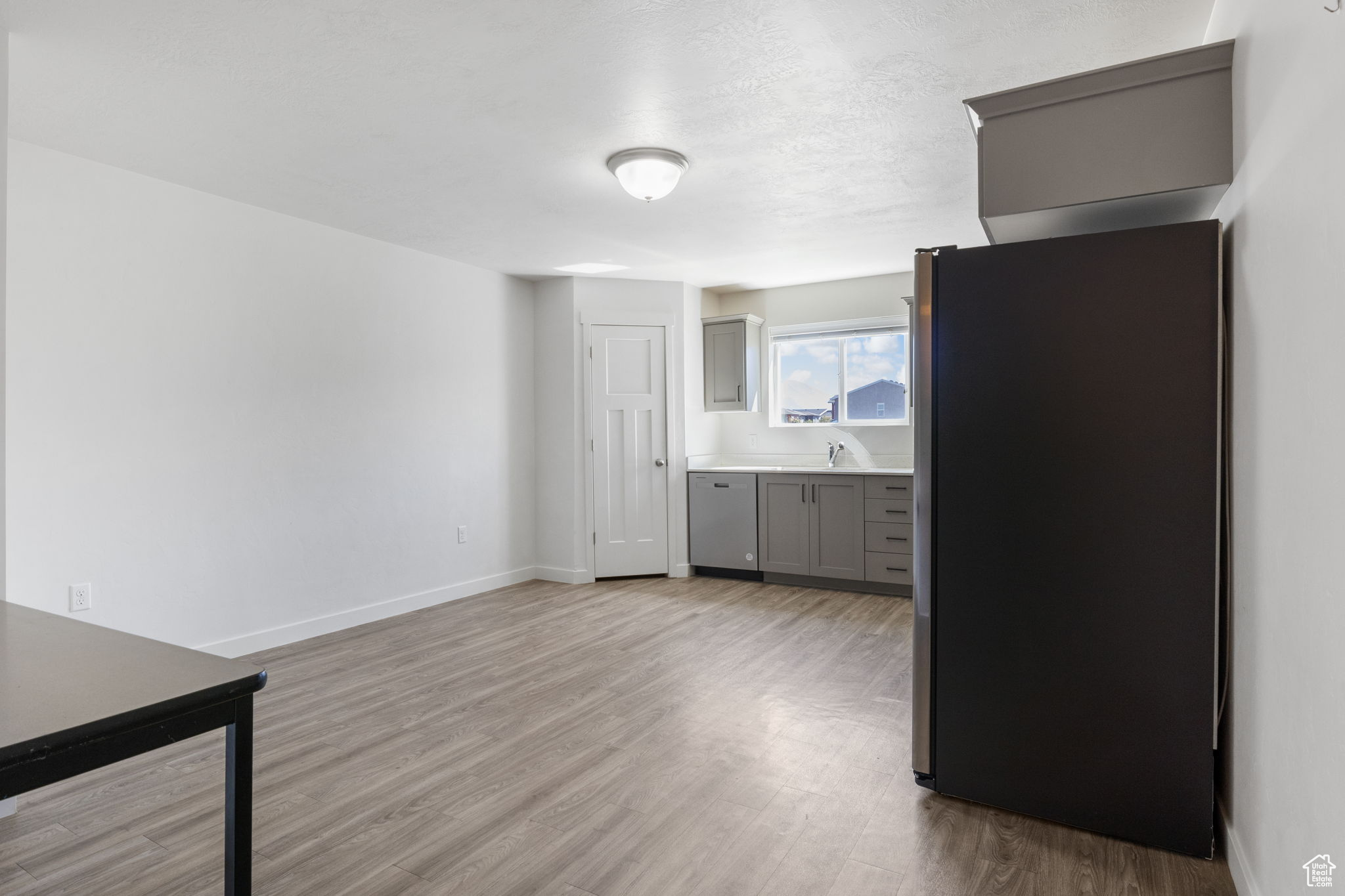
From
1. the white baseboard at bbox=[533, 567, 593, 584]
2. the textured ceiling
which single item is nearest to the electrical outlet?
the textured ceiling

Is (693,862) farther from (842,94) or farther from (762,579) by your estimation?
(762,579)

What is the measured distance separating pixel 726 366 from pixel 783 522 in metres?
1.48

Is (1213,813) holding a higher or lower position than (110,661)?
lower

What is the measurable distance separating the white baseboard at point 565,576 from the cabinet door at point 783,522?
4.63ft

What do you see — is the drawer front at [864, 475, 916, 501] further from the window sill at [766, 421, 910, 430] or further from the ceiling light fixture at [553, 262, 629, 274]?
the ceiling light fixture at [553, 262, 629, 274]

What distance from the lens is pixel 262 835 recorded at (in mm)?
2002

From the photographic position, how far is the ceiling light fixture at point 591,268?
525cm

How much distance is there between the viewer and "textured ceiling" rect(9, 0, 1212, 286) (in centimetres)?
214

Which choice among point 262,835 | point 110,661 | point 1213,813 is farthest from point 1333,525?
point 262,835

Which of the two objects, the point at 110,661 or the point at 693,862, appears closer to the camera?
the point at 110,661

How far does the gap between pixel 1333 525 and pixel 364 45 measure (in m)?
2.80

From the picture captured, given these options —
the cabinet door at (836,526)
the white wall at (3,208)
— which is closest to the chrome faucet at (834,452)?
the cabinet door at (836,526)

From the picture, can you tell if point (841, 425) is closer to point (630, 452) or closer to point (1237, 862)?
point (630, 452)

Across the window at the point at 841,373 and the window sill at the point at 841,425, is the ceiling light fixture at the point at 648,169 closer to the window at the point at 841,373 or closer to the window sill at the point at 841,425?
the window at the point at 841,373
